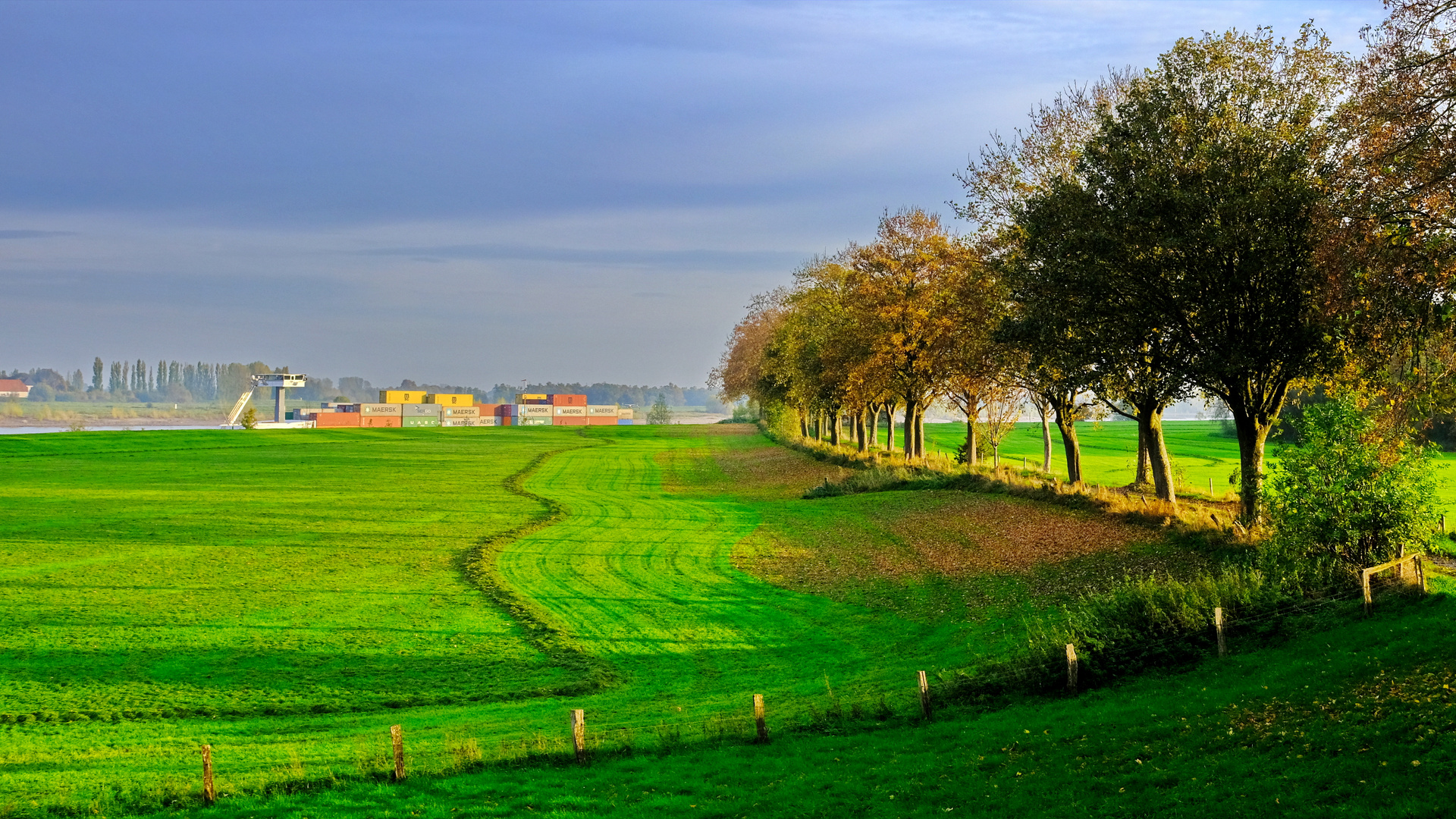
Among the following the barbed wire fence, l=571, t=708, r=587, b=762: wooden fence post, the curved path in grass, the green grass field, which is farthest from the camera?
the curved path in grass

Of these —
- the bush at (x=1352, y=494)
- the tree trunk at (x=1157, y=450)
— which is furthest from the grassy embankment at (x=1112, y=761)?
the tree trunk at (x=1157, y=450)

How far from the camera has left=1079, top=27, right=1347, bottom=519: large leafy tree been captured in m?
26.4

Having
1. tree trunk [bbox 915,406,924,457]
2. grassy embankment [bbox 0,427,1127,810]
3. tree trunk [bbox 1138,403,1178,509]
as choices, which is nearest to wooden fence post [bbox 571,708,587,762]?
grassy embankment [bbox 0,427,1127,810]

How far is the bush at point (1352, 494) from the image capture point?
20.8 m

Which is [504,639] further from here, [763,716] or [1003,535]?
[1003,535]

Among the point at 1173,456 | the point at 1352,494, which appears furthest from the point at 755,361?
the point at 1352,494

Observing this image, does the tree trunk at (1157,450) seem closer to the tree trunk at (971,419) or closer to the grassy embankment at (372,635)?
the grassy embankment at (372,635)

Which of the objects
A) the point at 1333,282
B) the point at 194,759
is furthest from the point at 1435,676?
the point at 194,759

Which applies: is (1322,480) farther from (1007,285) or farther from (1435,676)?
(1007,285)

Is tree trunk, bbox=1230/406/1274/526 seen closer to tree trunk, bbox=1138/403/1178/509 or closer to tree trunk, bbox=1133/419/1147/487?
tree trunk, bbox=1138/403/1178/509

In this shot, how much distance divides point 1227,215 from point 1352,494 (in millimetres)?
9156

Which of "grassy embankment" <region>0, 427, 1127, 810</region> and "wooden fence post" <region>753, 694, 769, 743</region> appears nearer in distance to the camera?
"wooden fence post" <region>753, 694, 769, 743</region>

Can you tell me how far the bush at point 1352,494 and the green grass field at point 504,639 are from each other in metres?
4.25

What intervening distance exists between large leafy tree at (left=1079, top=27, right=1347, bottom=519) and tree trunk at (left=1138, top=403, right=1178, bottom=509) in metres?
5.28
